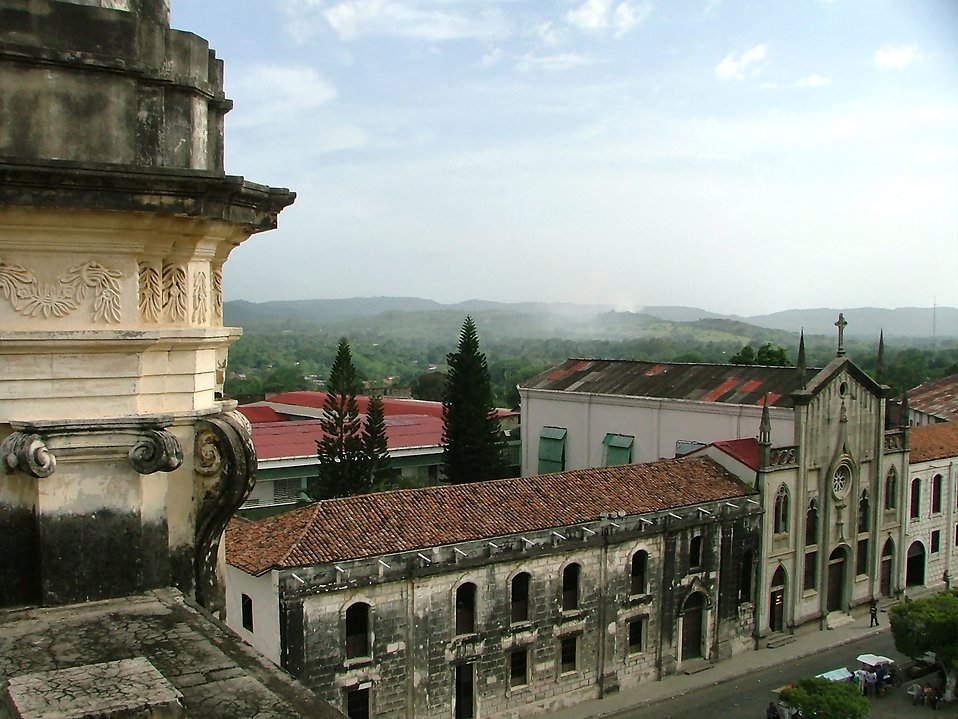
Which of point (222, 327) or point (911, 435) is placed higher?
point (222, 327)

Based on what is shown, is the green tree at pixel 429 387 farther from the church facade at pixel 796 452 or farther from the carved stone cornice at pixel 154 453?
the carved stone cornice at pixel 154 453

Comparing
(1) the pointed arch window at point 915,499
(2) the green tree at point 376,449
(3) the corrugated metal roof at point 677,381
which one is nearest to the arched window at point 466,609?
(2) the green tree at point 376,449

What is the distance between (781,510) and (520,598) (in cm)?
1066

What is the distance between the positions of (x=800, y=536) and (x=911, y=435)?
915cm

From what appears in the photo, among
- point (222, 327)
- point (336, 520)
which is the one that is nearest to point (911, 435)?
point (336, 520)

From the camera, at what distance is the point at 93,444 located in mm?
4492

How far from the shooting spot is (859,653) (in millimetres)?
27547

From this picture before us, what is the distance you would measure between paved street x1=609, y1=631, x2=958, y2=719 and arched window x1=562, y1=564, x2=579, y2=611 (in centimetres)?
294

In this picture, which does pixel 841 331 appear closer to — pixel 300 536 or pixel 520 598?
pixel 520 598

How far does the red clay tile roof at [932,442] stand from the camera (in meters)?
33.2

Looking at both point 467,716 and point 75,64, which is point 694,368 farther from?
point 75,64

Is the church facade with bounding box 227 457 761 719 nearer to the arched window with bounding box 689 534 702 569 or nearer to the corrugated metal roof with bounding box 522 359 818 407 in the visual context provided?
the arched window with bounding box 689 534 702 569

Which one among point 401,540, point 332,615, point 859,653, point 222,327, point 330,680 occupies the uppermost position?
point 222,327

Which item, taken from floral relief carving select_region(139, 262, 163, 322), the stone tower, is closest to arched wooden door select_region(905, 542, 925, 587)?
the stone tower
